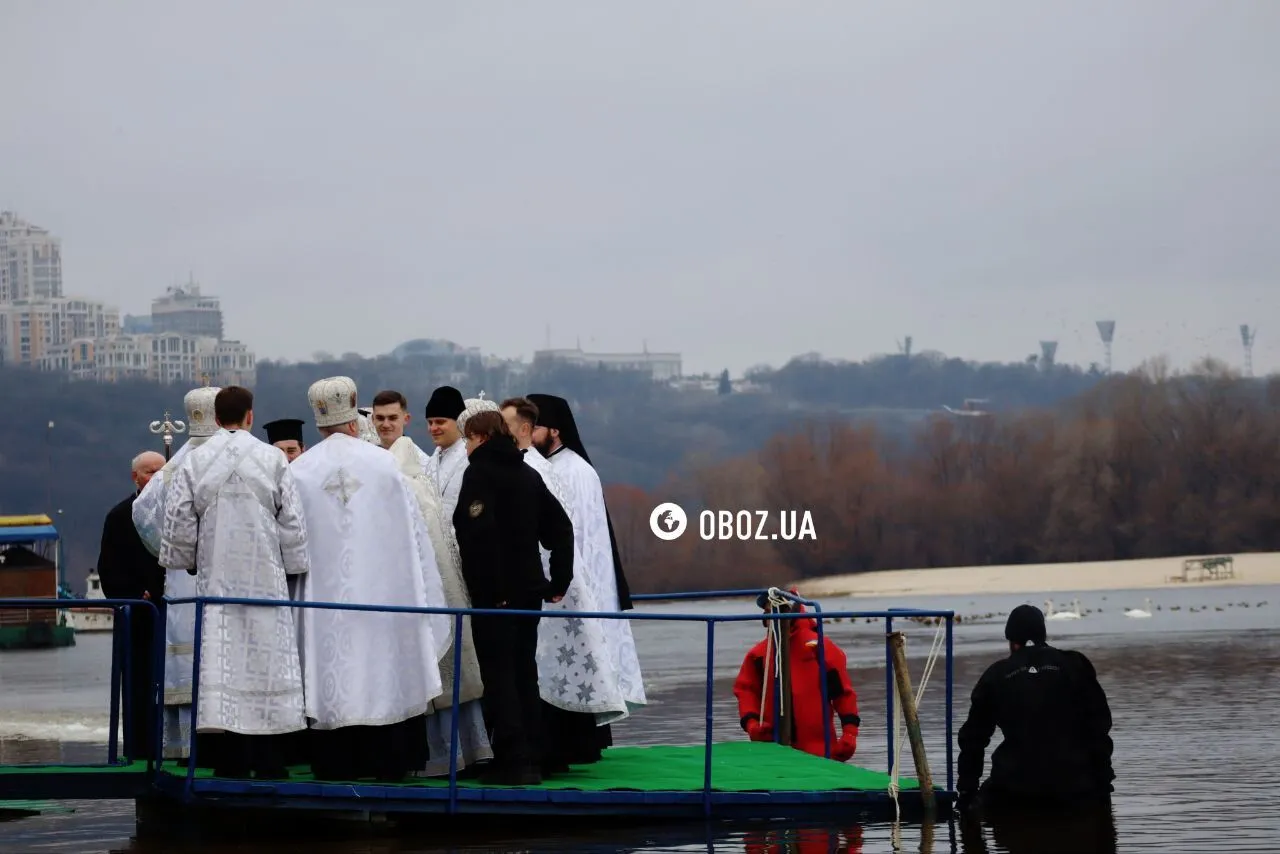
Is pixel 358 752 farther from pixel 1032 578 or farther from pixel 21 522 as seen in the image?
pixel 1032 578

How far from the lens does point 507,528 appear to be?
1113 centimetres

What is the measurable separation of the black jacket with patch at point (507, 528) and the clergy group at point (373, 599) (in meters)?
0.01

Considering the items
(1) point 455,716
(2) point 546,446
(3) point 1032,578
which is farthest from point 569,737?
(3) point 1032,578

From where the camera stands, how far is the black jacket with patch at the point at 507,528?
11.1 metres

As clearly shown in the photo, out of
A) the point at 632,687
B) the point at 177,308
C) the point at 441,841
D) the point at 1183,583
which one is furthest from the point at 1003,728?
the point at 177,308

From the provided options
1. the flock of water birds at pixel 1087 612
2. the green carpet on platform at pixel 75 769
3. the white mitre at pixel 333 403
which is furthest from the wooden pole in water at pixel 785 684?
the flock of water birds at pixel 1087 612

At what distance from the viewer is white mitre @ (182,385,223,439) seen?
39.4 ft

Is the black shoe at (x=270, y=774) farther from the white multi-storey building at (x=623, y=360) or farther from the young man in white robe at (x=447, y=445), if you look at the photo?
the white multi-storey building at (x=623, y=360)

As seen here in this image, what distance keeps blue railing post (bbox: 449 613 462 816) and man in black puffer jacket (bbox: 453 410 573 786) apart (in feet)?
0.50

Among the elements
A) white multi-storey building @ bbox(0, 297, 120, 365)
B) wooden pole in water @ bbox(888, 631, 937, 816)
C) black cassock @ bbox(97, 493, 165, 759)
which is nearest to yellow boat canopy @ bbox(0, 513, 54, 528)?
black cassock @ bbox(97, 493, 165, 759)

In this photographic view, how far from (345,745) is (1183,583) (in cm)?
10282

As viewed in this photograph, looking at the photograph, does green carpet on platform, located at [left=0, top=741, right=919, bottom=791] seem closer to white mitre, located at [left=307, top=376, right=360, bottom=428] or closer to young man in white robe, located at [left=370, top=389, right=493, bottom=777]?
young man in white robe, located at [left=370, top=389, right=493, bottom=777]

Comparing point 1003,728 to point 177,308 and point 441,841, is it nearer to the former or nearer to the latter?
point 441,841

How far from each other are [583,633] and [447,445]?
132cm
